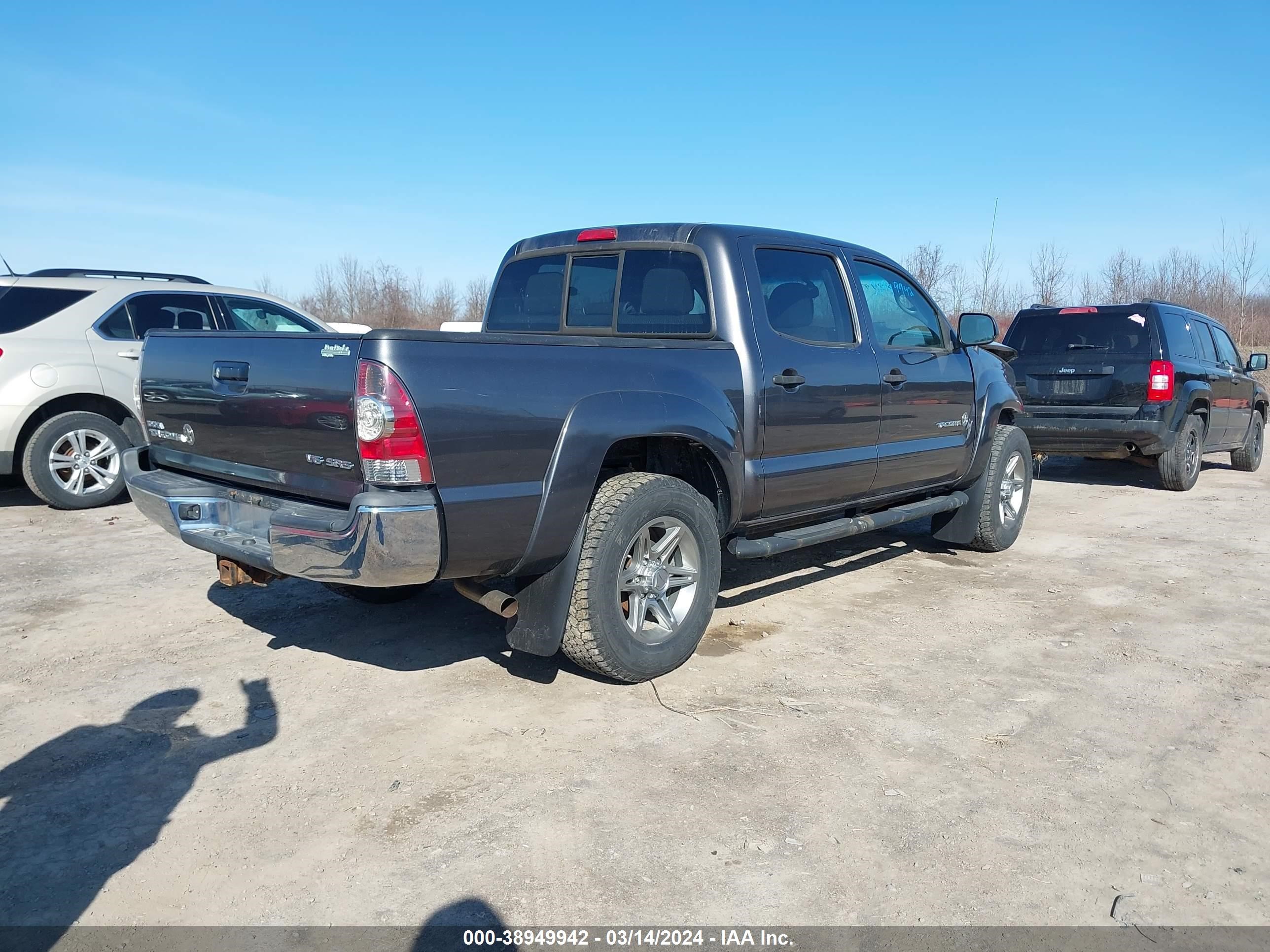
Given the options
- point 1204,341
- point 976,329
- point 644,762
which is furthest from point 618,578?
point 1204,341

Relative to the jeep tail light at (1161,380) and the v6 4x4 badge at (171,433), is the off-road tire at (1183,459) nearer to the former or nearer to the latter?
the jeep tail light at (1161,380)

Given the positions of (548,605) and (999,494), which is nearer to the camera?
(548,605)

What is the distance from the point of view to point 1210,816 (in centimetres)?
306

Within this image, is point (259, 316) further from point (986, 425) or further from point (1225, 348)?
point (1225, 348)

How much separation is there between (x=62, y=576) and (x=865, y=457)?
15.6 ft

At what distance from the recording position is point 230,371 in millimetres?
3668

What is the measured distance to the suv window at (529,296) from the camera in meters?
5.18

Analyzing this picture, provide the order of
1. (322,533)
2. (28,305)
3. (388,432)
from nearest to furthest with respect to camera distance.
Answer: (388,432), (322,533), (28,305)

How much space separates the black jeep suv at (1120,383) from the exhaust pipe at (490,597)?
256 inches

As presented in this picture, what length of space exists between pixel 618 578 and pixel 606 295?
170cm

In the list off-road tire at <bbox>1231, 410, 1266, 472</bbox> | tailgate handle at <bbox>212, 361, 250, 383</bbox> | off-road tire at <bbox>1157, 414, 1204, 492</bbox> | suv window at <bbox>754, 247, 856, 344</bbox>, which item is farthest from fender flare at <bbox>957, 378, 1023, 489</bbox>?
off-road tire at <bbox>1231, 410, 1266, 472</bbox>

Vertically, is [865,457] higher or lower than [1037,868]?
higher

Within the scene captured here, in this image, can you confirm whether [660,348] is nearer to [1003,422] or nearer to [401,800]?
[401,800]

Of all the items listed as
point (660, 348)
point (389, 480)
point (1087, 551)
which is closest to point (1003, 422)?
point (1087, 551)
